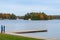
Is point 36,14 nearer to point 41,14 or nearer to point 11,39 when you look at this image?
point 41,14

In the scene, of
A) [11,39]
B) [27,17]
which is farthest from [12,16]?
[11,39]

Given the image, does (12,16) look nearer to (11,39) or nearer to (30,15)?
(30,15)

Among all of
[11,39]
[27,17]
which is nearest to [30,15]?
[27,17]

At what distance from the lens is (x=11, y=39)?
68.4 feet

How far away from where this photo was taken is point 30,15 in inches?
6033

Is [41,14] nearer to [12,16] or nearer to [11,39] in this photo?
[12,16]

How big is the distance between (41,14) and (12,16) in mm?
20928

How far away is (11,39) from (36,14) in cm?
12957

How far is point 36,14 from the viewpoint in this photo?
15012 centimetres

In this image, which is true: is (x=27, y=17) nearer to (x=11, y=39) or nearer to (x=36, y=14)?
(x=36, y=14)

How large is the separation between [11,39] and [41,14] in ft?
440

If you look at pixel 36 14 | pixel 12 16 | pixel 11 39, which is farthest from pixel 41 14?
pixel 11 39

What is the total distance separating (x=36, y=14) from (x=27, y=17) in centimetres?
943

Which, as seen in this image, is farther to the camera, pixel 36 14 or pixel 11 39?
pixel 36 14
